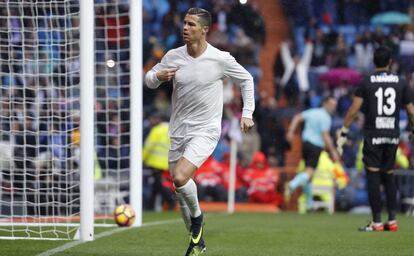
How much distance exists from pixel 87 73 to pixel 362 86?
3.78 m

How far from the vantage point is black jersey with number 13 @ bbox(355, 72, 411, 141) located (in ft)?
42.1

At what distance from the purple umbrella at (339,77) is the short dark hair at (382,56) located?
1066 centimetres

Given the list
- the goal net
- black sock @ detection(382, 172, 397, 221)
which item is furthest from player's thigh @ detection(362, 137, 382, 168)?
the goal net

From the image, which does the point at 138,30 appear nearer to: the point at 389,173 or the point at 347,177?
the point at 389,173

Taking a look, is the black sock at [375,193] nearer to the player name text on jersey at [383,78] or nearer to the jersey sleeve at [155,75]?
the player name text on jersey at [383,78]

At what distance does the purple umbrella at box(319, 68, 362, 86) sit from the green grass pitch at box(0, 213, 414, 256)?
30.4ft

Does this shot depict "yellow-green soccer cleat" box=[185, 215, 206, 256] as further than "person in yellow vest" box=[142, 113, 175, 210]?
No

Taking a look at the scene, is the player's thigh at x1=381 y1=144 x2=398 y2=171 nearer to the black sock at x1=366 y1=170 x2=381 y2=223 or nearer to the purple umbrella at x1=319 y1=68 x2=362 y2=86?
the black sock at x1=366 y1=170 x2=381 y2=223

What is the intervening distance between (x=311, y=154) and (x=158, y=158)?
3070mm

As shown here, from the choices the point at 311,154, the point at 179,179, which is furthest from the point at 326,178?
the point at 179,179

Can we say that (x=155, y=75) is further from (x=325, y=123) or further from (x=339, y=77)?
(x=339, y=77)

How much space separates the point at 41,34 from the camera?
14508mm

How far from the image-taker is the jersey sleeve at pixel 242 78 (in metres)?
9.39

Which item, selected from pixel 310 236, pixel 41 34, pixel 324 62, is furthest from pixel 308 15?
pixel 310 236
